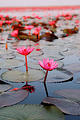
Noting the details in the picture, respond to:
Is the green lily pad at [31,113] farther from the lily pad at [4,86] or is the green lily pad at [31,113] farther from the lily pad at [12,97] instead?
the lily pad at [4,86]

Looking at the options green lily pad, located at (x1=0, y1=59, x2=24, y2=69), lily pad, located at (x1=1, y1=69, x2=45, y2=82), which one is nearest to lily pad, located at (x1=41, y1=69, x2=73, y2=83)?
lily pad, located at (x1=1, y1=69, x2=45, y2=82)

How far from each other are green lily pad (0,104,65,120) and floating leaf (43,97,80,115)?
2.1 inches

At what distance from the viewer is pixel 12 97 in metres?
1.02

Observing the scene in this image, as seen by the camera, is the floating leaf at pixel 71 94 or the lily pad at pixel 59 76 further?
the lily pad at pixel 59 76

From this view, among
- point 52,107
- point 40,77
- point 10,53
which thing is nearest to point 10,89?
point 40,77

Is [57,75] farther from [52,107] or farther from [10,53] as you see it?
[10,53]

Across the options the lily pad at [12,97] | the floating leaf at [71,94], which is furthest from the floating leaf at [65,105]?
the lily pad at [12,97]

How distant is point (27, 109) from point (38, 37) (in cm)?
252

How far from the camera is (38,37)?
3.27m

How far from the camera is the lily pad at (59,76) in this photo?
1.28 m

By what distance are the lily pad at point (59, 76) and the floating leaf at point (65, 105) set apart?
29 cm

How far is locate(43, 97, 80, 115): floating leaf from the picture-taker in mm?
865

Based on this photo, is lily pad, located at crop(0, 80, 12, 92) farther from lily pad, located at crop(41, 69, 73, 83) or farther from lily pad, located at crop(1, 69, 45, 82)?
lily pad, located at crop(41, 69, 73, 83)

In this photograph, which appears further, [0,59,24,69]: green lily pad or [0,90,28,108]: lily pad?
[0,59,24,69]: green lily pad
